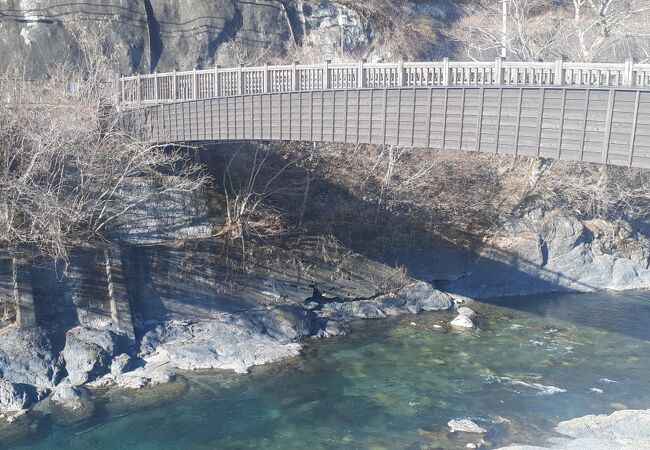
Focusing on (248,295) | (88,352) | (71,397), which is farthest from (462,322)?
(71,397)

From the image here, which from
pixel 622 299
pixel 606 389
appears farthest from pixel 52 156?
pixel 622 299

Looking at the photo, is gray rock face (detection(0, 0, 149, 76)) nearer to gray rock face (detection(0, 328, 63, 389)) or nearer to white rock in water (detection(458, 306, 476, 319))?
gray rock face (detection(0, 328, 63, 389))

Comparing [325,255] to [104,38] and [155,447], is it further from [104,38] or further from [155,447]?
[104,38]

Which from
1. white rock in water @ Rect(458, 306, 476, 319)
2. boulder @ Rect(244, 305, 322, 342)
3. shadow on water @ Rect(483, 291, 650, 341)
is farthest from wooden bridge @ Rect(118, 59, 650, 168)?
shadow on water @ Rect(483, 291, 650, 341)

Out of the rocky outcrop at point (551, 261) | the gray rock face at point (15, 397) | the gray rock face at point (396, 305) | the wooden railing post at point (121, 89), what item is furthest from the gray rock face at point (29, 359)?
the rocky outcrop at point (551, 261)

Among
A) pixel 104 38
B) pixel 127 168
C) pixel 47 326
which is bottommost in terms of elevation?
pixel 47 326

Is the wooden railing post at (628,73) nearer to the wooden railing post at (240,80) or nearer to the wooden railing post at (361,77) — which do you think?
the wooden railing post at (361,77)
